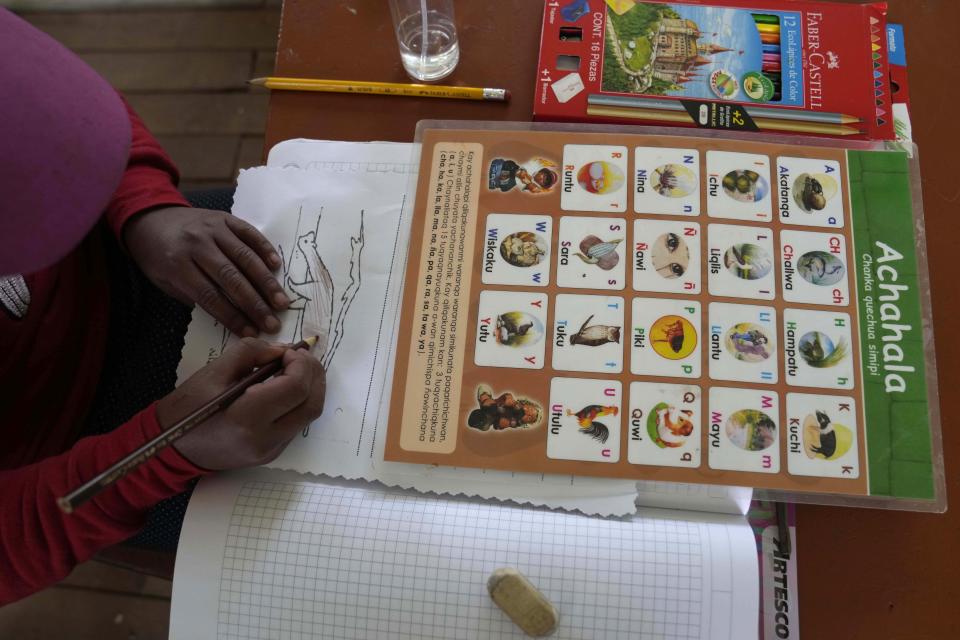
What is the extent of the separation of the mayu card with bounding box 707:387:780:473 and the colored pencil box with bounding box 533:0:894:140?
0.21 metres

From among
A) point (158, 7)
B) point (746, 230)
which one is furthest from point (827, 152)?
point (158, 7)

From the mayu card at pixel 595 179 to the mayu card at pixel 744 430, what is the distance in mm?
161

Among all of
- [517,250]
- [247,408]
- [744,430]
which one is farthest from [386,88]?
[744,430]

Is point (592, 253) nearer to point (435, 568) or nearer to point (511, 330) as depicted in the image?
point (511, 330)

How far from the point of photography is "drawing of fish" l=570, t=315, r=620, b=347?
1.60 feet

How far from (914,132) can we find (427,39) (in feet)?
1.34

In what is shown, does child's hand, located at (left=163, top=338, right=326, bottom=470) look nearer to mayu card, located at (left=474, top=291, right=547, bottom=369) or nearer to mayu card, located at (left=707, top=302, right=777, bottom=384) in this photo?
mayu card, located at (left=474, top=291, right=547, bottom=369)

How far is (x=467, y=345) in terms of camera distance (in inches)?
19.7

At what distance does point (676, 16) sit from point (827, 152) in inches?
6.6

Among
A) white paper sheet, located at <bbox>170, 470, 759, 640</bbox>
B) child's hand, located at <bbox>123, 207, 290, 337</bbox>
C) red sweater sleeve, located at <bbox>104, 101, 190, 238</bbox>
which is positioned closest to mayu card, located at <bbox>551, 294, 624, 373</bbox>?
white paper sheet, located at <bbox>170, 470, 759, 640</bbox>

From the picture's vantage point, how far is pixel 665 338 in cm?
49

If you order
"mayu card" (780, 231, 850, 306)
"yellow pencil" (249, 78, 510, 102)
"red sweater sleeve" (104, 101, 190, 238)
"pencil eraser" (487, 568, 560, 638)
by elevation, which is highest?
"yellow pencil" (249, 78, 510, 102)

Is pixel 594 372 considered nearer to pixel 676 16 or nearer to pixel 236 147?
pixel 676 16

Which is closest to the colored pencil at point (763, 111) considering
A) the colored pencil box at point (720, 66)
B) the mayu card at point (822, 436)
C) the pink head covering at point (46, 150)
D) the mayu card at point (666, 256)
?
the colored pencil box at point (720, 66)
